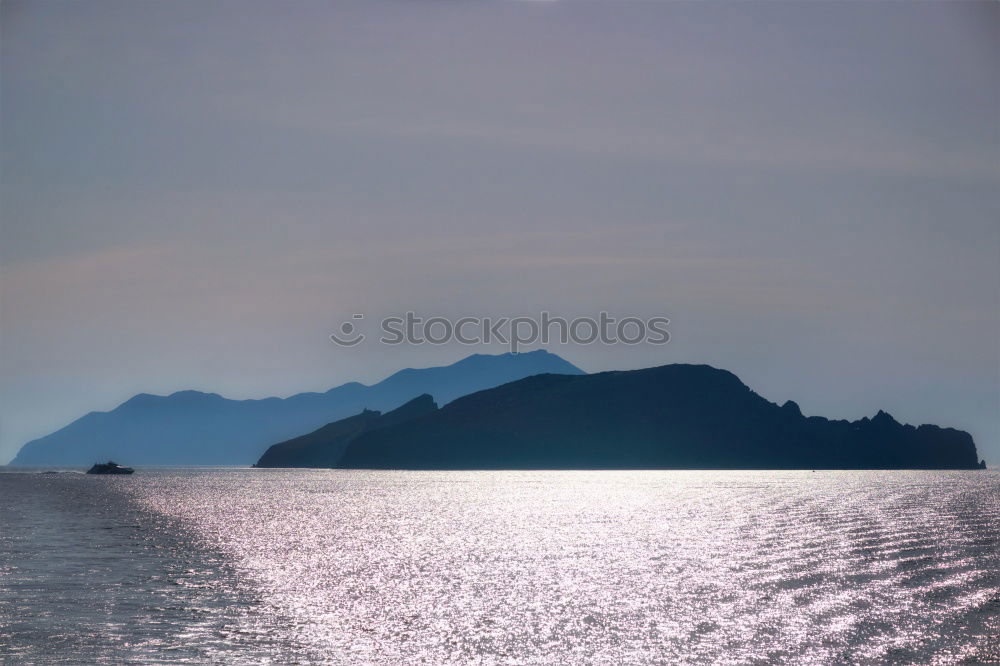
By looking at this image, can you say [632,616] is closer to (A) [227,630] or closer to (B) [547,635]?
(B) [547,635]

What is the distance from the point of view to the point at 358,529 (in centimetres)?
10419

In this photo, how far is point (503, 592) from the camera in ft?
186

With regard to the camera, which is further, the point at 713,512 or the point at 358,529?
the point at 713,512

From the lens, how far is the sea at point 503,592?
1596 inches

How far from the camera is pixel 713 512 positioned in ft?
423

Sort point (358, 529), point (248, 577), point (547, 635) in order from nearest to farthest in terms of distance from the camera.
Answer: point (547, 635) → point (248, 577) → point (358, 529)

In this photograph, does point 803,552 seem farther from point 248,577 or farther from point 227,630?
point 227,630

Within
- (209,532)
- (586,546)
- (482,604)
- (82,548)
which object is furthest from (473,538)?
(482,604)

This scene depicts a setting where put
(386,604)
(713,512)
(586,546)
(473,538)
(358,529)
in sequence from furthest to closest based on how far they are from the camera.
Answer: (713,512) < (358,529) < (473,538) < (586,546) < (386,604)

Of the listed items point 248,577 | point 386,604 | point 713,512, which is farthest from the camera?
point 713,512

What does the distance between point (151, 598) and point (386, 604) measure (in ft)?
40.0

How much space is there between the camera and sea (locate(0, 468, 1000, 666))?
1596 inches

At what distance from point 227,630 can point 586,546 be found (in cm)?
4574

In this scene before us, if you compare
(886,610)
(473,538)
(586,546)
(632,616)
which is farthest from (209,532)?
(886,610)
